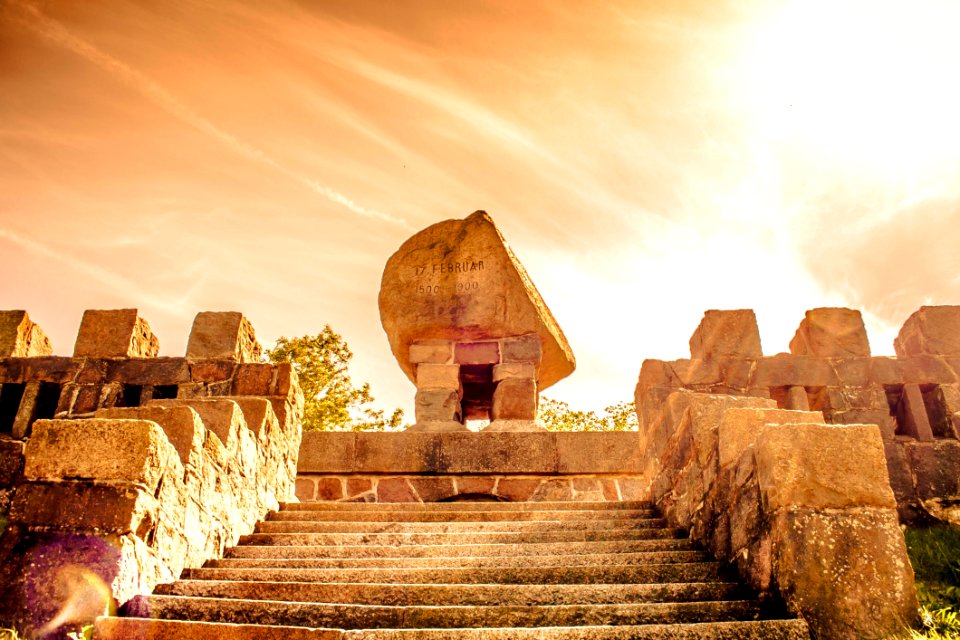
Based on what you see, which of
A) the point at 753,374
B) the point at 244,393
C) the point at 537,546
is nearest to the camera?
the point at 537,546

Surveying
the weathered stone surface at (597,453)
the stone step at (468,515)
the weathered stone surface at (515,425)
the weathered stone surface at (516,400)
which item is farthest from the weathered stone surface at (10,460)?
the weathered stone surface at (597,453)

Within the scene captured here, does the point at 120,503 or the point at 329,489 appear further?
the point at 329,489

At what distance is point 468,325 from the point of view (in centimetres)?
866

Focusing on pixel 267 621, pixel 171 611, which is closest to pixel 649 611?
pixel 267 621

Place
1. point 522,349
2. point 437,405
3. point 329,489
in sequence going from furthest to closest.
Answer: point 522,349 → point 437,405 → point 329,489

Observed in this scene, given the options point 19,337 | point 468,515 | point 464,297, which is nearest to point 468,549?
point 468,515

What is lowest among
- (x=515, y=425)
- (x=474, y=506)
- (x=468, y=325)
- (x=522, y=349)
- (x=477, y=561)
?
(x=477, y=561)

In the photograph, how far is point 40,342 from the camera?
796 centimetres

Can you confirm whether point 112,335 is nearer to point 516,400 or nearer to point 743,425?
point 516,400

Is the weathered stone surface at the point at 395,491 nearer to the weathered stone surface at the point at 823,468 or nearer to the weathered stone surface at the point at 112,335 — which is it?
the weathered stone surface at the point at 112,335

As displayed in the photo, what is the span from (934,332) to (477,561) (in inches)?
235

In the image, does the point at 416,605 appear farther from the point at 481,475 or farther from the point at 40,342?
the point at 40,342

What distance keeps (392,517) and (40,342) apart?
5004 millimetres

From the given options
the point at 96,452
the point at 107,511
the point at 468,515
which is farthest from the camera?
the point at 468,515
